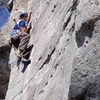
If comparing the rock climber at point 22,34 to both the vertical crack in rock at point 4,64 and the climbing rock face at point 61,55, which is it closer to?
the climbing rock face at point 61,55

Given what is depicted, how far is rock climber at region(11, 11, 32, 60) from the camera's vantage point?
12.5 meters

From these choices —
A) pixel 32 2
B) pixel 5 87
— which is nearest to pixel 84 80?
pixel 32 2

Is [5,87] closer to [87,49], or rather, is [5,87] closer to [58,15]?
[58,15]

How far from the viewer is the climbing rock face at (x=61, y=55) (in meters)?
7.25

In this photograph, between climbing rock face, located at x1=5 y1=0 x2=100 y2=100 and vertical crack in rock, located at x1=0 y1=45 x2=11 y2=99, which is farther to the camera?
vertical crack in rock, located at x1=0 y1=45 x2=11 y2=99

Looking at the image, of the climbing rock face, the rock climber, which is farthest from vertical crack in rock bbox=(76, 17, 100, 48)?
the rock climber

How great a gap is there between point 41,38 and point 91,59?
4.32 m

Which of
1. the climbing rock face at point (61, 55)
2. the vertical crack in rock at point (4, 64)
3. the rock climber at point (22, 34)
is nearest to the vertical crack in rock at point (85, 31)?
the climbing rock face at point (61, 55)

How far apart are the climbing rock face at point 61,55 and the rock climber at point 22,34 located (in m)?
0.20

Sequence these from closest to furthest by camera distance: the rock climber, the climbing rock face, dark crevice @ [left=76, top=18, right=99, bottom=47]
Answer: the climbing rock face, dark crevice @ [left=76, top=18, right=99, bottom=47], the rock climber

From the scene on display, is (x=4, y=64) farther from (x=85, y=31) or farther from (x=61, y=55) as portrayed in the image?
(x=85, y=31)

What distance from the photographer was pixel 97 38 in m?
7.48

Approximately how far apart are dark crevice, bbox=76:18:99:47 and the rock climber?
4.54 metres

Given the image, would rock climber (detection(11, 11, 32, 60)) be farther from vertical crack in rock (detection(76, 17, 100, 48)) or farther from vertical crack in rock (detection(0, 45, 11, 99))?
vertical crack in rock (detection(76, 17, 100, 48))
